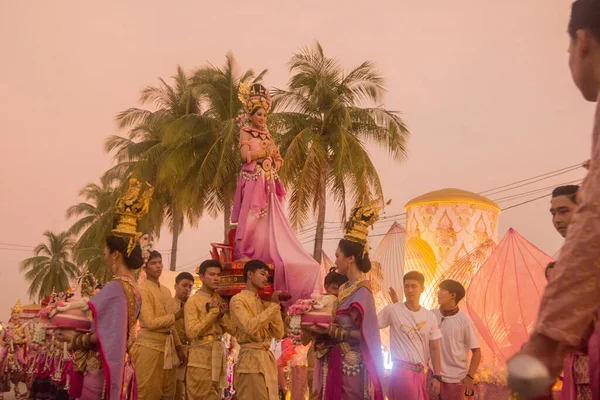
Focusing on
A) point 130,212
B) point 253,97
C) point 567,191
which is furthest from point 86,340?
point 253,97

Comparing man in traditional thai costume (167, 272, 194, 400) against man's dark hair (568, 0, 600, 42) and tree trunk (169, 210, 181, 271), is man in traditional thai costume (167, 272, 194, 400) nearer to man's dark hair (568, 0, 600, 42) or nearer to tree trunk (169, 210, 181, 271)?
man's dark hair (568, 0, 600, 42)

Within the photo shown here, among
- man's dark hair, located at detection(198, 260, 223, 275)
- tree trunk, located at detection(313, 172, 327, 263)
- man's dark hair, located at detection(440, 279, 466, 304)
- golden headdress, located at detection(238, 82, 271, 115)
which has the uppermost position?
tree trunk, located at detection(313, 172, 327, 263)

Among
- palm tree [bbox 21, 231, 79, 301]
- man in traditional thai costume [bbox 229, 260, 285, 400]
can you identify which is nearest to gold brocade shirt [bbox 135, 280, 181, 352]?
man in traditional thai costume [bbox 229, 260, 285, 400]

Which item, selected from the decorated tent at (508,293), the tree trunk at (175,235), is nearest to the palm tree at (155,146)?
the tree trunk at (175,235)

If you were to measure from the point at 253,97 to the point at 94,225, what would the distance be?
24.4 metres

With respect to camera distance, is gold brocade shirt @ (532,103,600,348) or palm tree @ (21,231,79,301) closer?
gold brocade shirt @ (532,103,600,348)

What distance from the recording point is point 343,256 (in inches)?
215

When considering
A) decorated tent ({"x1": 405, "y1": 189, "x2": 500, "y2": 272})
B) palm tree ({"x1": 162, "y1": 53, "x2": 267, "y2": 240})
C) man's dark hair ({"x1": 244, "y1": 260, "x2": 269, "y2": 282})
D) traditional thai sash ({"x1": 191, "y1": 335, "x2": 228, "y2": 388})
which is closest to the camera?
man's dark hair ({"x1": 244, "y1": 260, "x2": 269, "y2": 282})

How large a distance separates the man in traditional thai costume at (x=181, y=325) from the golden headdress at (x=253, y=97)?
219cm

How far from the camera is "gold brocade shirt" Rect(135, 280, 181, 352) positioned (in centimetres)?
661

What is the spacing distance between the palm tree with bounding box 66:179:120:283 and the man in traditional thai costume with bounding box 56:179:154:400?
20615 mm

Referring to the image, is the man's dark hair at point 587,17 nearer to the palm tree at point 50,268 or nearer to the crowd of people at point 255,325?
the crowd of people at point 255,325

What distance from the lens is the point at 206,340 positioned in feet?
22.8

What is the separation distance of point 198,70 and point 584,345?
2339 cm
